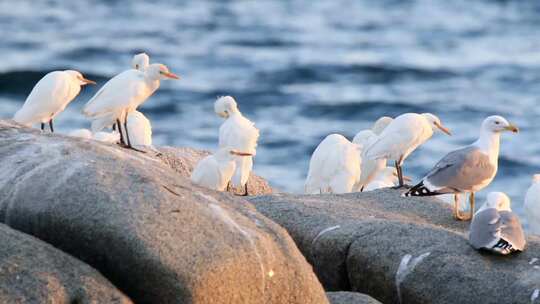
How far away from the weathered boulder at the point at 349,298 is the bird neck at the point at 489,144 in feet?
9.27

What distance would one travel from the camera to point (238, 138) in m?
12.7

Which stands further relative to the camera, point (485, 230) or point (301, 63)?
point (301, 63)

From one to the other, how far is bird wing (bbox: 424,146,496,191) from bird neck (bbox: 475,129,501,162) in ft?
0.38

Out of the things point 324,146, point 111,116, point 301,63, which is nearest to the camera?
point 111,116

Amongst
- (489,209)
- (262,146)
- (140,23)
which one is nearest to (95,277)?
(489,209)

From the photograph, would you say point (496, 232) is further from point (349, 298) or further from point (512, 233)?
point (349, 298)

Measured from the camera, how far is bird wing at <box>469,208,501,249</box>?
28.3 ft

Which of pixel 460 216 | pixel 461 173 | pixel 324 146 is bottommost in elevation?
pixel 460 216

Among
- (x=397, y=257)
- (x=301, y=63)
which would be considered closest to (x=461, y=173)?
(x=397, y=257)

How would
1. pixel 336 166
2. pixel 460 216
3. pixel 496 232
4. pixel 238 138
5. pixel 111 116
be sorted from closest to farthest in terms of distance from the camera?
pixel 496 232 → pixel 460 216 → pixel 111 116 → pixel 238 138 → pixel 336 166

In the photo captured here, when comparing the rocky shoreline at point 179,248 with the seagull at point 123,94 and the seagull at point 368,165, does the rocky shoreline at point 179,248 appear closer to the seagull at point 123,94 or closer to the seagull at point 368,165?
the seagull at point 123,94

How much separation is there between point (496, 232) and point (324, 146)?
4544 mm

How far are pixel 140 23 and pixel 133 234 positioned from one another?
30290 millimetres

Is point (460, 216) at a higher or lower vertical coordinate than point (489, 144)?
lower
